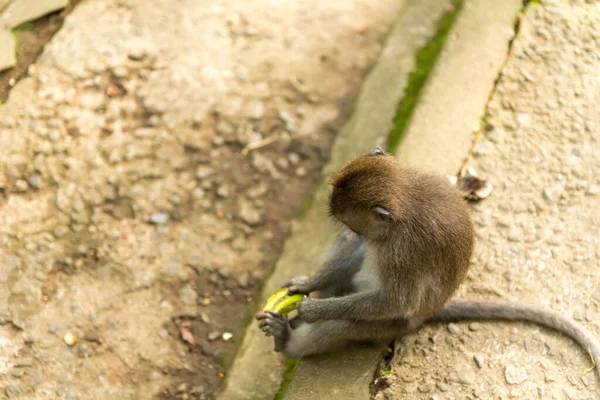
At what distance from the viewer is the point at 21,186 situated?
206 inches

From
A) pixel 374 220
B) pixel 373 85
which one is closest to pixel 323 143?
pixel 373 85

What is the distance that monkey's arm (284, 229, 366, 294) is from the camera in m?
4.39

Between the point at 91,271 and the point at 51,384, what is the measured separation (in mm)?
884

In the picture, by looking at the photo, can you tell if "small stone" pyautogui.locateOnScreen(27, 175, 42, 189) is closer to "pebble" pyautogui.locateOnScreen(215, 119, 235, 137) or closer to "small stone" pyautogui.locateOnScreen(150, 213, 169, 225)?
"small stone" pyautogui.locateOnScreen(150, 213, 169, 225)

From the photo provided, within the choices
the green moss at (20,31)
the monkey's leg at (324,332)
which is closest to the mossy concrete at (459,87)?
the monkey's leg at (324,332)

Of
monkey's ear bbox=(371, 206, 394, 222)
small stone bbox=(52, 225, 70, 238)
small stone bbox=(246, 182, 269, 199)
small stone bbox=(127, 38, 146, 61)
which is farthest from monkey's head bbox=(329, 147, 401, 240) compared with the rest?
small stone bbox=(127, 38, 146, 61)

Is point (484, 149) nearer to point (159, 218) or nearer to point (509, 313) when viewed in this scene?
point (509, 313)

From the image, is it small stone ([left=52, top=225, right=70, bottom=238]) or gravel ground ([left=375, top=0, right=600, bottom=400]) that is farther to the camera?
small stone ([left=52, top=225, right=70, bottom=238])

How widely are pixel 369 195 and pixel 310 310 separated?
2.76 feet

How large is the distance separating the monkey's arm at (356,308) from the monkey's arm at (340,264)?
0.30 meters

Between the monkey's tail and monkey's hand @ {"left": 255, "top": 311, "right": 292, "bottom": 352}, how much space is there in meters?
0.94

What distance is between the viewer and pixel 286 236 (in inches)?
215

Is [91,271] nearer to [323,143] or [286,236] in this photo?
[286,236]

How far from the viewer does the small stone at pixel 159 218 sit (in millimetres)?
5312
